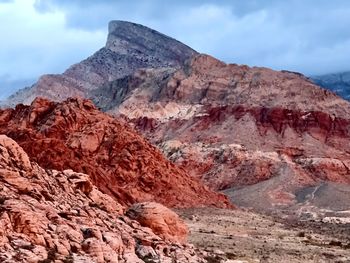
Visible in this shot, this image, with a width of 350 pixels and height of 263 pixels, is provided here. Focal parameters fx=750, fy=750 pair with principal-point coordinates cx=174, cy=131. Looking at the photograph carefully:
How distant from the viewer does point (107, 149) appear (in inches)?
3307

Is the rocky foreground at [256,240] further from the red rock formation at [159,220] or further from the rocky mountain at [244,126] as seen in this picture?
the rocky mountain at [244,126]

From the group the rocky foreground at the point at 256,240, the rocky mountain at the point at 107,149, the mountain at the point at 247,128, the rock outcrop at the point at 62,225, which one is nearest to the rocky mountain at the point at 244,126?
the mountain at the point at 247,128

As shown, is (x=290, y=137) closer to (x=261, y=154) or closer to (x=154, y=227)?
(x=261, y=154)

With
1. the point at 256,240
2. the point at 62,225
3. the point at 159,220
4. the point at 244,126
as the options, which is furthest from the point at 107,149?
the point at 244,126

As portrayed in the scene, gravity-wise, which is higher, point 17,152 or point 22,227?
point 17,152

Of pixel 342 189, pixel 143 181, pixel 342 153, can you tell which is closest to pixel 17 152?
pixel 143 181

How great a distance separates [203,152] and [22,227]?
100870 mm

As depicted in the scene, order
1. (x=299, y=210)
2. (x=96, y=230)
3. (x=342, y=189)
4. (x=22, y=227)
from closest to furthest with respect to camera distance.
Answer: (x=22, y=227), (x=96, y=230), (x=299, y=210), (x=342, y=189)

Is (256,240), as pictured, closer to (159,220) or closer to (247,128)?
(159,220)

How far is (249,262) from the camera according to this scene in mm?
39562

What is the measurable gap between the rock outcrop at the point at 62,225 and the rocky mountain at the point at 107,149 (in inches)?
1299

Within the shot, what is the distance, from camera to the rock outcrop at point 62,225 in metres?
28.2

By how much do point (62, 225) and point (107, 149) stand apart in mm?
53786

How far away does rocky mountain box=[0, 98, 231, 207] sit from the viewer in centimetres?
7453
